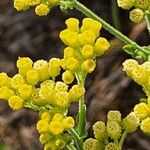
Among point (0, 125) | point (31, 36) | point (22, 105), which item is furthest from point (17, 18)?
point (22, 105)

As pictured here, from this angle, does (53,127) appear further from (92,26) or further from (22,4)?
(22,4)

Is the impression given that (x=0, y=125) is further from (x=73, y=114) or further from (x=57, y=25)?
(x=57, y=25)

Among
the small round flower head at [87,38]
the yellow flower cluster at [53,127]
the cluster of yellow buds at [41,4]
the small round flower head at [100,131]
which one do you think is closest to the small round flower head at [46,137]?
the yellow flower cluster at [53,127]

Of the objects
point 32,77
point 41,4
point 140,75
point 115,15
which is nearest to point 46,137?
point 32,77

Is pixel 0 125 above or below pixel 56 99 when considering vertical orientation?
below

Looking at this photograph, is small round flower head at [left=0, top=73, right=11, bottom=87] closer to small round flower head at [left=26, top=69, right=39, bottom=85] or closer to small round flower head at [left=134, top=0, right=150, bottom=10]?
small round flower head at [left=26, top=69, right=39, bottom=85]

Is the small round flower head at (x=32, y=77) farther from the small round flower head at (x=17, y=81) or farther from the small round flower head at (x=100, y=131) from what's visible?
the small round flower head at (x=100, y=131)
